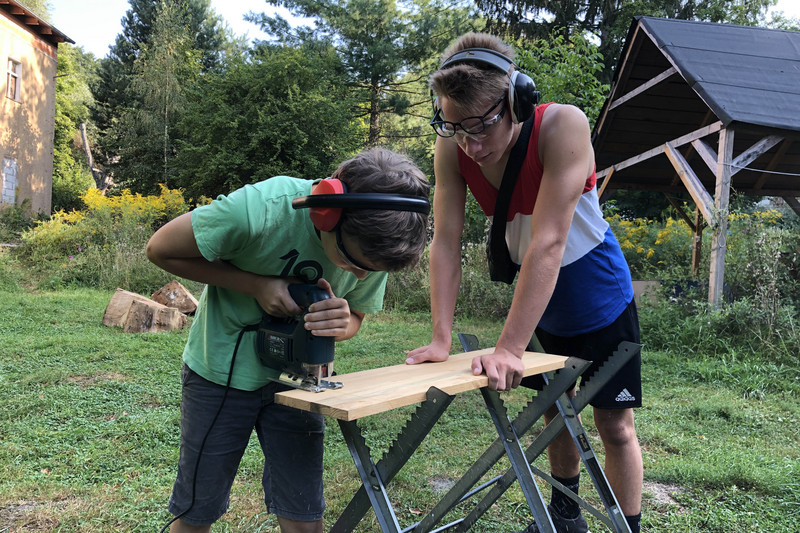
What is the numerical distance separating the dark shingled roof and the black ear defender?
4320mm

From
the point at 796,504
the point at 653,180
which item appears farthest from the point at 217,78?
the point at 796,504

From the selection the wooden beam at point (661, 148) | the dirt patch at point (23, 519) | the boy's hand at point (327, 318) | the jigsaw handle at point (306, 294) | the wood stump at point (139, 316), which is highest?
the wooden beam at point (661, 148)

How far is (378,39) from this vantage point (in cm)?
2164

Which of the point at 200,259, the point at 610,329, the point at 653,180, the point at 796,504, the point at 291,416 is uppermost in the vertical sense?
the point at 653,180

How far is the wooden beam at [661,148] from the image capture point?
7161mm

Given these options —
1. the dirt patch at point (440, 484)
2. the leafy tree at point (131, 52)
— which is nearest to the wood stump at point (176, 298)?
the dirt patch at point (440, 484)

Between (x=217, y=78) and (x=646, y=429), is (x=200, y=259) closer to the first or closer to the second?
(x=646, y=429)

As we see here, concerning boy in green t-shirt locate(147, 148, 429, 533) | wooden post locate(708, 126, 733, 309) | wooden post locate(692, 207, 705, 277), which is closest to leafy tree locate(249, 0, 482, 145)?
wooden post locate(692, 207, 705, 277)

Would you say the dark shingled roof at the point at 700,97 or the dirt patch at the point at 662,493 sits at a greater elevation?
the dark shingled roof at the point at 700,97

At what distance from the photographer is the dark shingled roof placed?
21.9ft

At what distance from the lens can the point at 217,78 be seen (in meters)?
16.2

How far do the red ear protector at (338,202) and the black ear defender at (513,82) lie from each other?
0.59 m

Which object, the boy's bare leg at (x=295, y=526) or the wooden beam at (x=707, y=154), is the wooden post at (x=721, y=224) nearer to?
the wooden beam at (x=707, y=154)

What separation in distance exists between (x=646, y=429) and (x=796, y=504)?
45.5 inches
